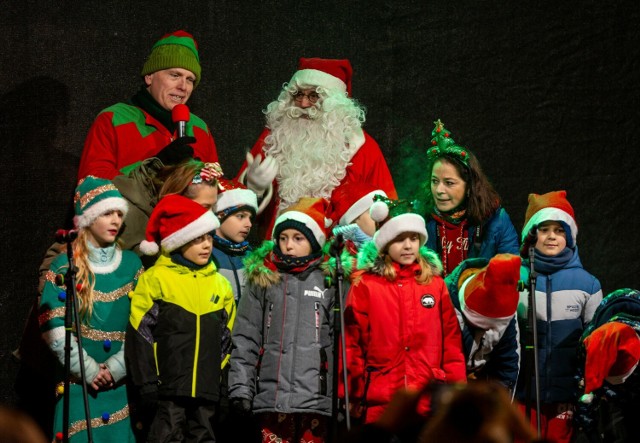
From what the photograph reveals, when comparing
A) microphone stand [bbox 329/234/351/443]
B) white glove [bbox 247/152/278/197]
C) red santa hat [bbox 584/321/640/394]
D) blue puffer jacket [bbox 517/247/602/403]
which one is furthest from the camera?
white glove [bbox 247/152/278/197]

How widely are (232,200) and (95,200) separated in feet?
2.54

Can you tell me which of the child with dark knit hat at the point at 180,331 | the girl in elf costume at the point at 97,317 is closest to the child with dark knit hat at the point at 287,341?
the child with dark knit hat at the point at 180,331

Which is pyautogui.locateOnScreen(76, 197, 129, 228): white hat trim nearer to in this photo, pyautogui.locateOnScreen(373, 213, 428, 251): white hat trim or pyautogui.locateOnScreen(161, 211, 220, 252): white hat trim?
pyautogui.locateOnScreen(161, 211, 220, 252): white hat trim

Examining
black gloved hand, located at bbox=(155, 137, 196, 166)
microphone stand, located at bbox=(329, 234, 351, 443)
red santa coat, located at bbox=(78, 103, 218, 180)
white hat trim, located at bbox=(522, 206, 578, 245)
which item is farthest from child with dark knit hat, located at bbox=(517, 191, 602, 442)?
red santa coat, located at bbox=(78, 103, 218, 180)

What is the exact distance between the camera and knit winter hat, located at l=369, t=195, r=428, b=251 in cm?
481

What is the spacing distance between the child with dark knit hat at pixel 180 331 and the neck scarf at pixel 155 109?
0.95 meters

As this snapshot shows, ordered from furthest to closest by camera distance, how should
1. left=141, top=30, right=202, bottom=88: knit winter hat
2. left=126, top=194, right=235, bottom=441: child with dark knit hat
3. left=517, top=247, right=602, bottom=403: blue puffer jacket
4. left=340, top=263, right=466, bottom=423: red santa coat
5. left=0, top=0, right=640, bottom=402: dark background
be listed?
1. left=0, top=0, right=640, bottom=402: dark background
2. left=141, top=30, right=202, bottom=88: knit winter hat
3. left=517, top=247, right=602, bottom=403: blue puffer jacket
4. left=340, top=263, right=466, bottom=423: red santa coat
5. left=126, top=194, right=235, bottom=441: child with dark knit hat

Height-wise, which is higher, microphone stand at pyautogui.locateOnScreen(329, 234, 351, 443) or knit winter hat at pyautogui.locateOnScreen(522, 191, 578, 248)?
knit winter hat at pyautogui.locateOnScreen(522, 191, 578, 248)

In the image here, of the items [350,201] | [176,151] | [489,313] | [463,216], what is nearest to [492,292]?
[489,313]

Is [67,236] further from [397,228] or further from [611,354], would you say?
[611,354]

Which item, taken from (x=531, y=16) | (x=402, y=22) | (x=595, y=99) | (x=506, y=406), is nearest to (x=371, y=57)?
(x=402, y=22)

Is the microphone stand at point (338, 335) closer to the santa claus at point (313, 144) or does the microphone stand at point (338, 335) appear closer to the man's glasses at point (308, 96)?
the santa claus at point (313, 144)

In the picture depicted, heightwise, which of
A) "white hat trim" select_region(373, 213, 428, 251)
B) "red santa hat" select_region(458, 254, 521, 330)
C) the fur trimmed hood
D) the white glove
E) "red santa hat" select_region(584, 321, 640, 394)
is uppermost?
the white glove

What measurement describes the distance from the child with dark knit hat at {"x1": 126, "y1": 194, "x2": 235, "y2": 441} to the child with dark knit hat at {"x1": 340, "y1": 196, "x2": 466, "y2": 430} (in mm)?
626
